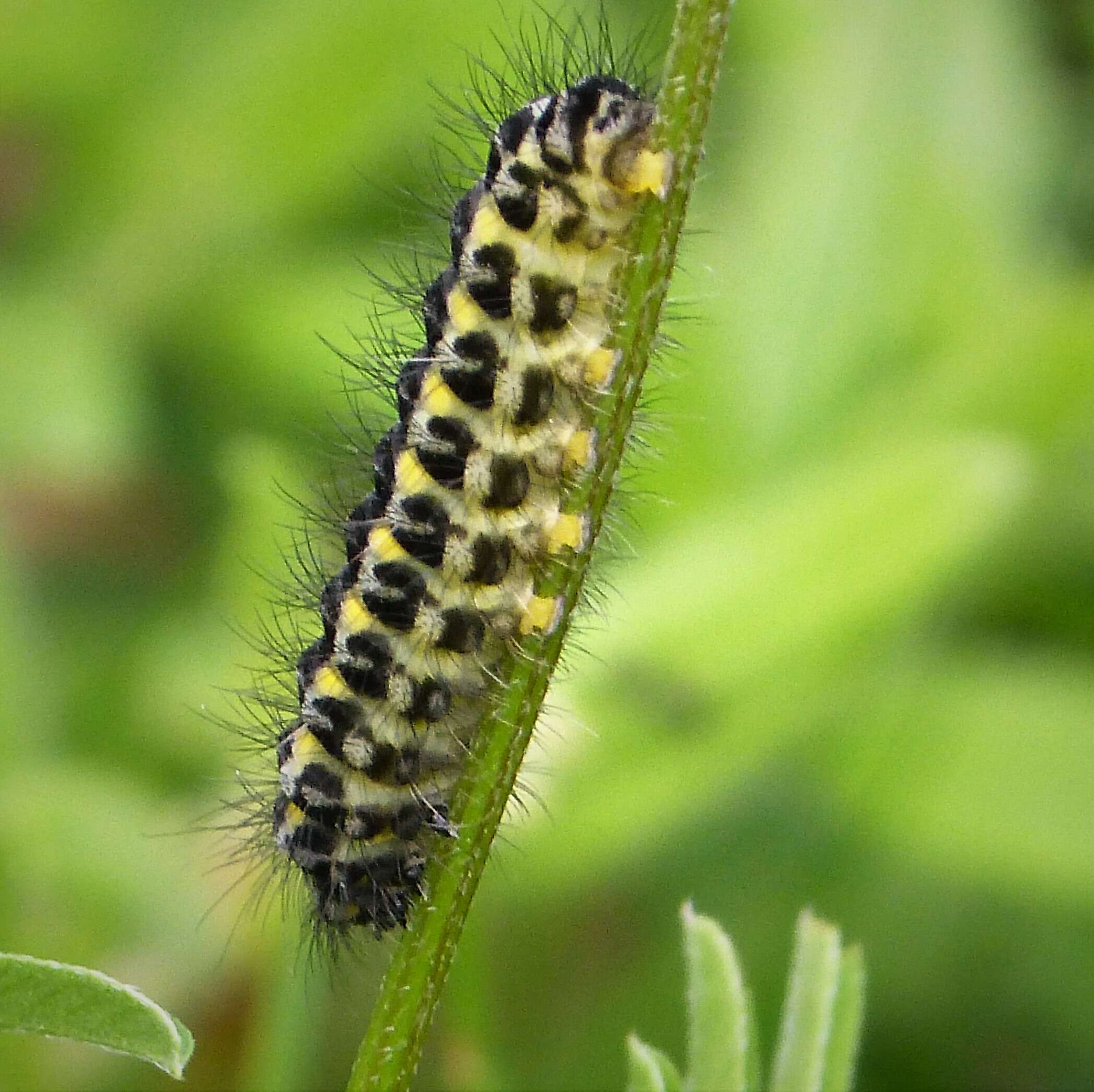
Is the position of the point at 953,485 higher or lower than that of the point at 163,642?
higher

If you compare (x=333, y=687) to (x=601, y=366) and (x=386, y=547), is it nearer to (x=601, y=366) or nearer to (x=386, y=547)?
(x=386, y=547)

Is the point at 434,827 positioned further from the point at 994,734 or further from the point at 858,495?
the point at 994,734

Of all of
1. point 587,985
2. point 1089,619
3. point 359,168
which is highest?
point 359,168

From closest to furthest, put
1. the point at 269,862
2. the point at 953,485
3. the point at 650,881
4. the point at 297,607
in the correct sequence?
the point at 297,607 < the point at 953,485 < the point at 269,862 < the point at 650,881

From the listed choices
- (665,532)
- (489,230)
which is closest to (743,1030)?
(489,230)

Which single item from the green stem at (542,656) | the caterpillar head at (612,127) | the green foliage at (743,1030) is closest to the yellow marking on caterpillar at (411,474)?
the caterpillar head at (612,127)

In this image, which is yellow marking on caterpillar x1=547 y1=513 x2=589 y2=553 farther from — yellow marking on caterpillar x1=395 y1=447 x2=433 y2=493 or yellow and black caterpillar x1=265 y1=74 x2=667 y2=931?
yellow marking on caterpillar x1=395 y1=447 x2=433 y2=493

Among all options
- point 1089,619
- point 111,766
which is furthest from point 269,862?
point 1089,619

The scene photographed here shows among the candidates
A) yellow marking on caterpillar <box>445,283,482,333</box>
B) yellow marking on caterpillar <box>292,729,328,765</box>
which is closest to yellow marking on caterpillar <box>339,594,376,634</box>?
yellow marking on caterpillar <box>292,729,328,765</box>
